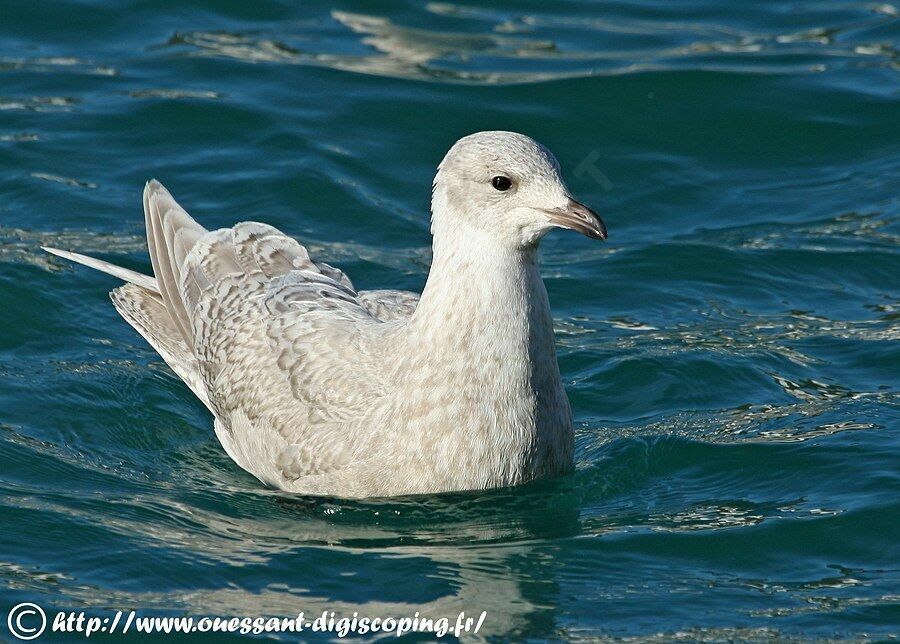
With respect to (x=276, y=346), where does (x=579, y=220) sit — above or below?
above

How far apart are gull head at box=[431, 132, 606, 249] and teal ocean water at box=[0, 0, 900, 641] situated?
1.27m

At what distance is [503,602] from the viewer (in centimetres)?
672

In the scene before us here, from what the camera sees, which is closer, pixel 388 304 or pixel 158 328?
pixel 388 304

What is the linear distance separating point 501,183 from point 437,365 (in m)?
0.90

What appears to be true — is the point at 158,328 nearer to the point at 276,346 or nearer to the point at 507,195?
the point at 276,346

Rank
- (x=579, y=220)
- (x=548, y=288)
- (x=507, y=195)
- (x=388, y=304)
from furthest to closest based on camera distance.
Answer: (x=548, y=288)
(x=388, y=304)
(x=507, y=195)
(x=579, y=220)

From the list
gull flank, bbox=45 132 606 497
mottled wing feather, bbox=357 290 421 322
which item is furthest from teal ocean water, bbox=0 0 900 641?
mottled wing feather, bbox=357 290 421 322

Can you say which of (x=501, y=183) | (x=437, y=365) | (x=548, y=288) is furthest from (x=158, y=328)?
(x=501, y=183)

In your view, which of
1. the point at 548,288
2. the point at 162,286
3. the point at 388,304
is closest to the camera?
the point at 388,304

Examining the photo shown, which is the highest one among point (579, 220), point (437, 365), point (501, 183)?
point (501, 183)

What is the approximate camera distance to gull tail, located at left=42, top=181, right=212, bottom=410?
9.18m

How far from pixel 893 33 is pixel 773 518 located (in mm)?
8100

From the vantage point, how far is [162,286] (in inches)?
371

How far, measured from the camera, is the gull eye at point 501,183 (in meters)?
7.04
